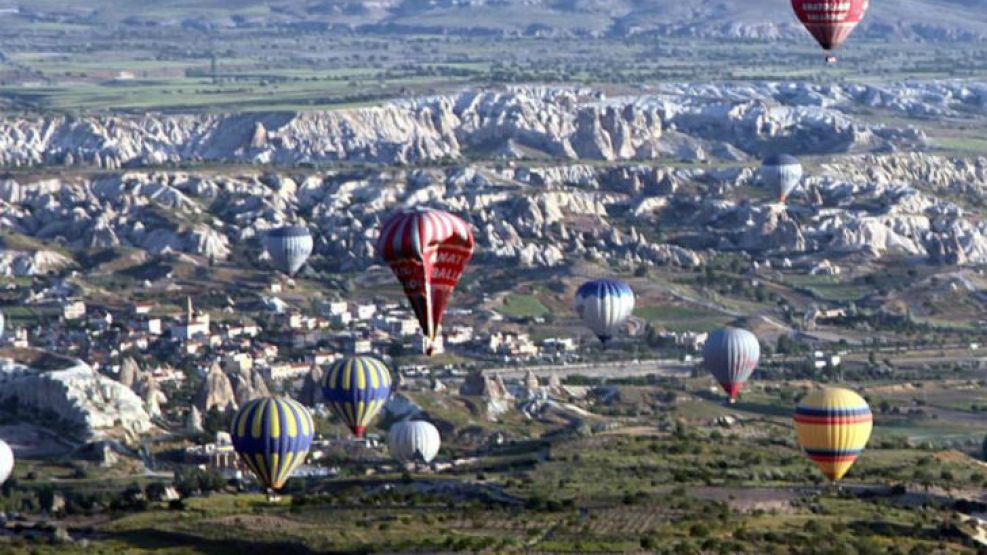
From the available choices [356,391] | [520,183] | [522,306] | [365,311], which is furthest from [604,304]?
[520,183]

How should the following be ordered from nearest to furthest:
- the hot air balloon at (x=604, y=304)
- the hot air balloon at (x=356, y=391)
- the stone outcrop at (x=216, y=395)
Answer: the hot air balloon at (x=356, y=391) < the stone outcrop at (x=216, y=395) < the hot air balloon at (x=604, y=304)

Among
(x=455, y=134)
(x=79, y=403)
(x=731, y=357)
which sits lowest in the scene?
(x=455, y=134)

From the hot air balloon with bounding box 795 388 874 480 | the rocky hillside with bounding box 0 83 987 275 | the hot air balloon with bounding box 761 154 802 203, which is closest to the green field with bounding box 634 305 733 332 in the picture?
the rocky hillside with bounding box 0 83 987 275

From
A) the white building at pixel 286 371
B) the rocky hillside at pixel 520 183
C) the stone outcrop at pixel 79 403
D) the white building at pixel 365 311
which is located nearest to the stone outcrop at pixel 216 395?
the stone outcrop at pixel 79 403

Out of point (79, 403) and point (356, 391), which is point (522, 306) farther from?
point (356, 391)

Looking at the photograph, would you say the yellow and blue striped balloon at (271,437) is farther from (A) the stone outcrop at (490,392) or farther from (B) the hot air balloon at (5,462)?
(A) the stone outcrop at (490,392)

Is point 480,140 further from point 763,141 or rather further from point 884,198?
point 884,198
